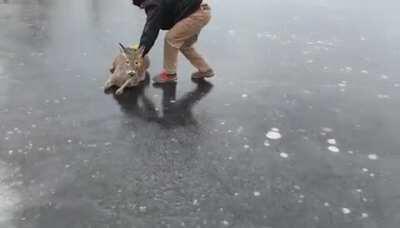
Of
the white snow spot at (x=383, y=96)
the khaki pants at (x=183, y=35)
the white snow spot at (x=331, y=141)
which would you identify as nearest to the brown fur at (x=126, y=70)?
the khaki pants at (x=183, y=35)

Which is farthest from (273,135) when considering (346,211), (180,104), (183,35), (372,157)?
(183,35)

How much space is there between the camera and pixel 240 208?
167 inches

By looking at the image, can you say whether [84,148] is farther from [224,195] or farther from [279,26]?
[279,26]

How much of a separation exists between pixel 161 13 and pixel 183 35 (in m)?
0.41

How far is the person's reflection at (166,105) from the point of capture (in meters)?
5.74

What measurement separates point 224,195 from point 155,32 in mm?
2465

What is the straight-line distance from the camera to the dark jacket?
6.11 meters

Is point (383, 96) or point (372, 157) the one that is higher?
point (372, 157)

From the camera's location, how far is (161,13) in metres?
6.14

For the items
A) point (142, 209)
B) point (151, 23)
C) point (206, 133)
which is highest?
point (151, 23)

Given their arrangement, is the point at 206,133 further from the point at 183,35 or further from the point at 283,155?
the point at 183,35

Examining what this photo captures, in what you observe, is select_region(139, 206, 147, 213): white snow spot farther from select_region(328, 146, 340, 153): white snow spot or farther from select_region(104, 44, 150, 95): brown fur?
select_region(104, 44, 150, 95): brown fur

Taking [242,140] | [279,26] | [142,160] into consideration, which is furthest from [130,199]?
[279,26]

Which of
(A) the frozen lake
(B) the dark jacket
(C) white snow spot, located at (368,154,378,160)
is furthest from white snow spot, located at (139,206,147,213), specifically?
(B) the dark jacket
